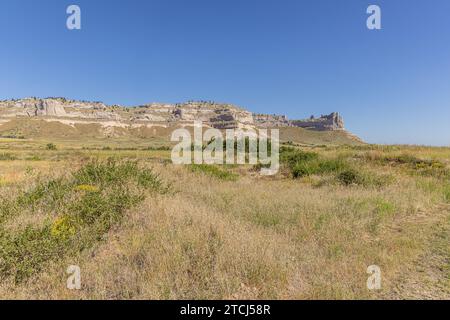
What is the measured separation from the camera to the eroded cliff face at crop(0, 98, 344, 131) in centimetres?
14662

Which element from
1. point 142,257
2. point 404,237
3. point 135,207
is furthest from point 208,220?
point 404,237

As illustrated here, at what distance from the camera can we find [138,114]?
Answer: 17638 cm

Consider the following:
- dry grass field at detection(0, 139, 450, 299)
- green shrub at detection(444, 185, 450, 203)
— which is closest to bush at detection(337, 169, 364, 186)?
green shrub at detection(444, 185, 450, 203)

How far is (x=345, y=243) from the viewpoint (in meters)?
4.76

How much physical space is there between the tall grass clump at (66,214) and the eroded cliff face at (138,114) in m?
130

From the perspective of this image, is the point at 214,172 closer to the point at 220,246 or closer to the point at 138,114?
the point at 220,246

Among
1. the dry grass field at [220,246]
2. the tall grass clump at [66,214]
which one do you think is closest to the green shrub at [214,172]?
the tall grass clump at [66,214]

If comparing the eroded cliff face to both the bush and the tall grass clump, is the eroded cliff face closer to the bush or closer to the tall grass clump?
the bush

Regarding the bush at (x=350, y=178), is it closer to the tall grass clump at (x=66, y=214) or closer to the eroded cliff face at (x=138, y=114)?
the tall grass clump at (x=66, y=214)

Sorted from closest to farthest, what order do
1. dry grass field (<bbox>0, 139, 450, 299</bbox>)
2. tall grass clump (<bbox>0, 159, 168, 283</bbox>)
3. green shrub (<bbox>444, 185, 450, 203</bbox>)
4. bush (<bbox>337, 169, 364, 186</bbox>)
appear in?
1. dry grass field (<bbox>0, 139, 450, 299</bbox>)
2. tall grass clump (<bbox>0, 159, 168, 283</bbox>)
3. green shrub (<bbox>444, 185, 450, 203</bbox>)
4. bush (<bbox>337, 169, 364, 186</bbox>)

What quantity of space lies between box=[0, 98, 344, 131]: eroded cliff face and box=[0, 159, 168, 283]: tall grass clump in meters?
130

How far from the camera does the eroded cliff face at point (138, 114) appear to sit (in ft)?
481

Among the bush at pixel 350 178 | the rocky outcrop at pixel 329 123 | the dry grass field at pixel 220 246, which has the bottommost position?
the dry grass field at pixel 220 246

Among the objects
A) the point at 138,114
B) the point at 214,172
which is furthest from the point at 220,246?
the point at 138,114
